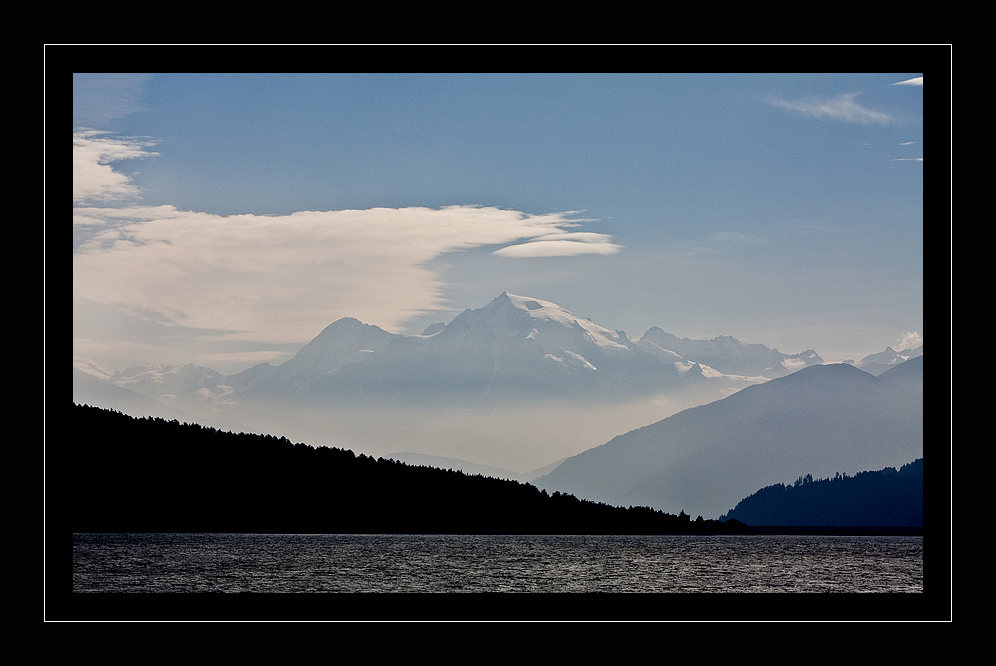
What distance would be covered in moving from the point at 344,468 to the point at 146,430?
28.7 m

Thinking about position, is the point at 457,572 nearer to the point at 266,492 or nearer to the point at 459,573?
the point at 459,573

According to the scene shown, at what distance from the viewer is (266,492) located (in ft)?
469

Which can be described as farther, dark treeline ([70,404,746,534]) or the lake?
dark treeline ([70,404,746,534])

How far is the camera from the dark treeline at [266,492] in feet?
424

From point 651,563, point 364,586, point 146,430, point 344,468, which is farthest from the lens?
point 344,468

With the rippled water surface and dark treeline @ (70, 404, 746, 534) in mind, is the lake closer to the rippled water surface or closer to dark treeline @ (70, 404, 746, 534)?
the rippled water surface

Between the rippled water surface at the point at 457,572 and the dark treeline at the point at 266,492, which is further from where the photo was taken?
the dark treeline at the point at 266,492

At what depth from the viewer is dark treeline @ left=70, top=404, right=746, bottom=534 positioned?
12938 centimetres

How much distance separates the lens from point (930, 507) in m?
18.2

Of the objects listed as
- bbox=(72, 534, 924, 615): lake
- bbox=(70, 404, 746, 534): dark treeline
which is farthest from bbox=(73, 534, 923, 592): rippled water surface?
bbox=(70, 404, 746, 534): dark treeline

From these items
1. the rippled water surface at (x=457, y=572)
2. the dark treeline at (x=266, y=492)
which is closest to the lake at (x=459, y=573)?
the rippled water surface at (x=457, y=572)

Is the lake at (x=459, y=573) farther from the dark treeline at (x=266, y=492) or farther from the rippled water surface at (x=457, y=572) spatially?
the dark treeline at (x=266, y=492)
